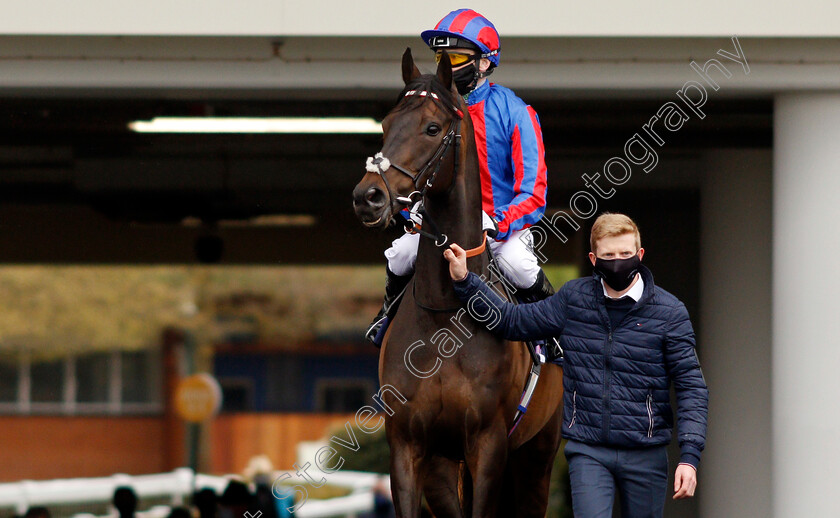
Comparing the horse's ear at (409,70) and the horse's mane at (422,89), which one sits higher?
the horse's ear at (409,70)

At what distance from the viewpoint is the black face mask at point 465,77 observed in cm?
408

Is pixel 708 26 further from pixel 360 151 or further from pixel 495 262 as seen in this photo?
pixel 360 151

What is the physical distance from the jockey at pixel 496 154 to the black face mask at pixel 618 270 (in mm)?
649

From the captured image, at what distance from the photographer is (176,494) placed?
1514 centimetres

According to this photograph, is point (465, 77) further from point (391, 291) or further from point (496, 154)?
point (391, 291)

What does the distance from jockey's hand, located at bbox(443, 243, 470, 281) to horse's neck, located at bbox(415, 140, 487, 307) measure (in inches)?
2.5

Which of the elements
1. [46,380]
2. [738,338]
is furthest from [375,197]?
[46,380]

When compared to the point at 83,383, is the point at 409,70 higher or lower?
lower

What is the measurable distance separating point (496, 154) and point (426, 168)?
67cm

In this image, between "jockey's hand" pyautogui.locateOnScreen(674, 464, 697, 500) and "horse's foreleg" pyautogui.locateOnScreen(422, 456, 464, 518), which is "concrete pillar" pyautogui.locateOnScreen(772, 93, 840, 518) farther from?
"jockey's hand" pyautogui.locateOnScreen(674, 464, 697, 500)

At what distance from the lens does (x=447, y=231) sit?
150 inches

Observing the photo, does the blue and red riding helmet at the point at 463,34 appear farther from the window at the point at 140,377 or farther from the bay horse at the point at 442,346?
the window at the point at 140,377

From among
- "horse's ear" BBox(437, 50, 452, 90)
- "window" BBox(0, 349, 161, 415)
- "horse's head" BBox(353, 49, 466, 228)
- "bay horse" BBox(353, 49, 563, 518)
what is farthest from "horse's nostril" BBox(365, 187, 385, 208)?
"window" BBox(0, 349, 161, 415)

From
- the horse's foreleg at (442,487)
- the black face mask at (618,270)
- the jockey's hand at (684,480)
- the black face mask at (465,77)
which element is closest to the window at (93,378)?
the horse's foreleg at (442,487)
